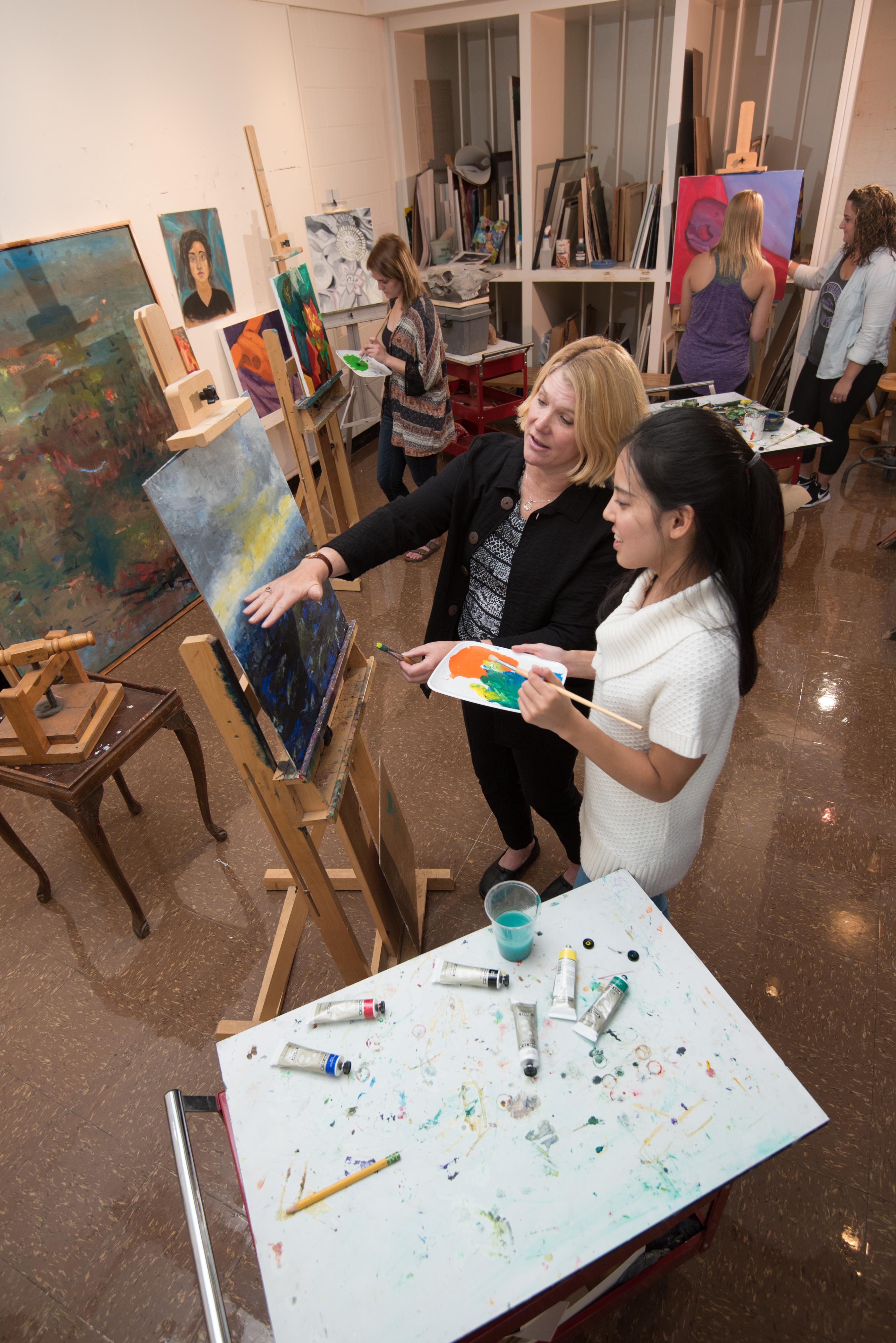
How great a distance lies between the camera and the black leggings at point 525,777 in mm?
1802

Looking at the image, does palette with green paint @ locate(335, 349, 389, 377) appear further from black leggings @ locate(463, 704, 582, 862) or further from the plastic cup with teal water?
the plastic cup with teal water

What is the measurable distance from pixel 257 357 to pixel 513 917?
382cm

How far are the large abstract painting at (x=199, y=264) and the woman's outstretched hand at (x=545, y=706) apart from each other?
330 cm

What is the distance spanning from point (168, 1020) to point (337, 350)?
13.8 feet

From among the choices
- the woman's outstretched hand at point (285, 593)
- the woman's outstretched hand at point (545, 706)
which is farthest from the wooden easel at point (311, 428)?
the woman's outstretched hand at point (545, 706)

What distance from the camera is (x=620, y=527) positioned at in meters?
1.18

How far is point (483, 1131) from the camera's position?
1.04 meters

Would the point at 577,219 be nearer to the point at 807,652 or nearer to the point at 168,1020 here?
the point at 807,652

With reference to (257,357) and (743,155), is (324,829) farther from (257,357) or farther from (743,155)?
(743,155)

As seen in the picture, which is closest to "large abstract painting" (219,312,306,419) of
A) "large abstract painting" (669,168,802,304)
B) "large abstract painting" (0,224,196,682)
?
"large abstract painting" (0,224,196,682)

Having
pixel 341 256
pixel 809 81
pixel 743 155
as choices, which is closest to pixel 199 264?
pixel 341 256

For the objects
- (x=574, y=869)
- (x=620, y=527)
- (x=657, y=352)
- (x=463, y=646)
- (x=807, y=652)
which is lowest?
(x=807, y=652)

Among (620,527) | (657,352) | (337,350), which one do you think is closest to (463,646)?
(620,527)

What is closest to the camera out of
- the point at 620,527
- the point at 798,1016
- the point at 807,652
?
the point at 620,527
